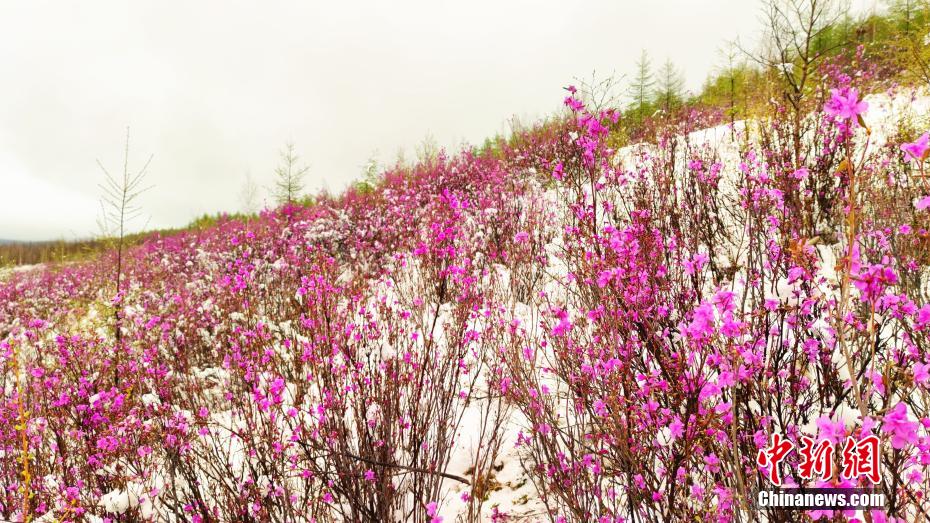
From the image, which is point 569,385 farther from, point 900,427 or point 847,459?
point 900,427

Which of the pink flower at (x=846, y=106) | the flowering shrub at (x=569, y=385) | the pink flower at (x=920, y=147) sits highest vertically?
the pink flower at (x=846, y=106)

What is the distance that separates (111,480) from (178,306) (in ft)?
16.0

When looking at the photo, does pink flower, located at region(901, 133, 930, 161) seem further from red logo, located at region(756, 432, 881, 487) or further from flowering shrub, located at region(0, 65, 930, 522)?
red logo, located at region(756, 432, 881, 487)

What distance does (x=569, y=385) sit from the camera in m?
2.34

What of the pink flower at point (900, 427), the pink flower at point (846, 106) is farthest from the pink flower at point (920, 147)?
the pink flower at point (900, 427)

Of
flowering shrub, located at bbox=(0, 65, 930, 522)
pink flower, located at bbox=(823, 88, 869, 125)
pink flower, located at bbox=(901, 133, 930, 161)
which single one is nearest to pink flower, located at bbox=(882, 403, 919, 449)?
flowering shrub, located at bbox=(0, 65, 930, 522)

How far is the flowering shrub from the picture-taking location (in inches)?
63.7

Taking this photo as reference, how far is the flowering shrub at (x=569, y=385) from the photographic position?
1618 millimetres

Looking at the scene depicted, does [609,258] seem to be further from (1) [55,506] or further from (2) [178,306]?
(2) [178,306]

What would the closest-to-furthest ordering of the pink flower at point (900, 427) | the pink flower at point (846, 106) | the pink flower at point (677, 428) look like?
the pink flower at point (900, 427) → the pink flower at point (846, 106) → the pink flower at point (677, 428)

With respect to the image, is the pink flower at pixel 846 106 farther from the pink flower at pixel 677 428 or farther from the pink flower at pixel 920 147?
the pink flower at pixel 677 428

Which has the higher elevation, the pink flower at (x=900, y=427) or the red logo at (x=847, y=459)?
the pink flower at (x=900, y=427)

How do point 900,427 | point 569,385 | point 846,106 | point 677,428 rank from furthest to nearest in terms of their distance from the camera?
point 569,385 → point 677,428 → point 846,106 → point 900,427

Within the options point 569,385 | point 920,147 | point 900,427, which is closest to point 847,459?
point 900,427
